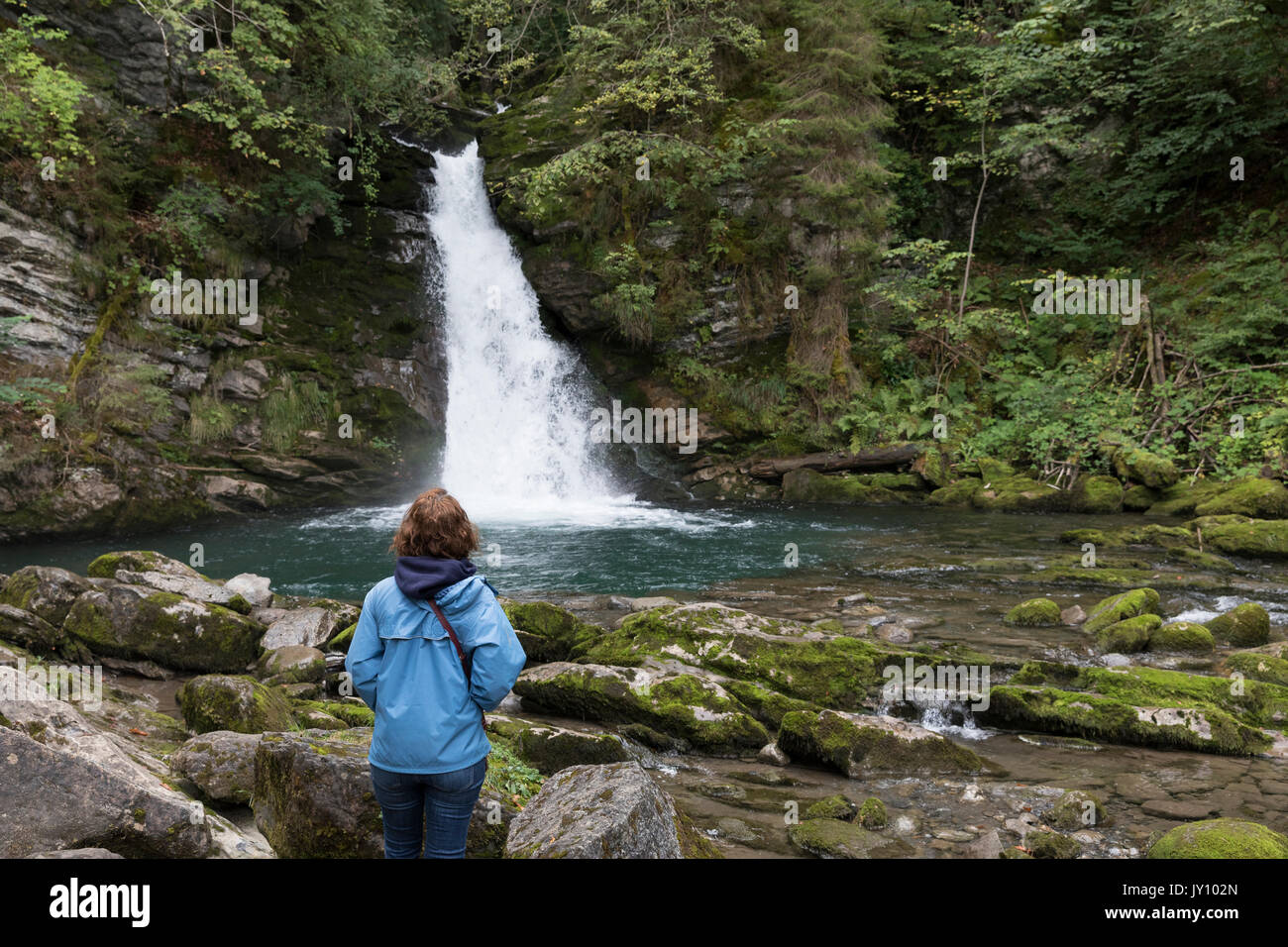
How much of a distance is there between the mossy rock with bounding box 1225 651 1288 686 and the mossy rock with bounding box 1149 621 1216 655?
517 mm

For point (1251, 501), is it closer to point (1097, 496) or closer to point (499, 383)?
point (1097, 496)

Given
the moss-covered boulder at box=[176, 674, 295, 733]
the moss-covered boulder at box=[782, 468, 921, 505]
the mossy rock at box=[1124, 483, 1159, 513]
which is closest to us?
the moss-covered boulder at box=[176, 674, 295, 733]

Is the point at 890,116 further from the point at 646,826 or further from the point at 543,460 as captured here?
the point at 646,826

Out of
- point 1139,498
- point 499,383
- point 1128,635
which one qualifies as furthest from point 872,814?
point 499,383

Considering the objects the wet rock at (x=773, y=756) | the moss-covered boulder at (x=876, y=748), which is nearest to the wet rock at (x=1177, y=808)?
the moss-covered boulder at (x=876, y=748)

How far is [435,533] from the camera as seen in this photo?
10.0 ft

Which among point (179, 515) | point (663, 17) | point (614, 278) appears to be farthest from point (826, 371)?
point (179, 515)

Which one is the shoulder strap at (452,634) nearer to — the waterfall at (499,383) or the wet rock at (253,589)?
the wet rock at (253,589)

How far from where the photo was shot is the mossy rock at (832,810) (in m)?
4.80

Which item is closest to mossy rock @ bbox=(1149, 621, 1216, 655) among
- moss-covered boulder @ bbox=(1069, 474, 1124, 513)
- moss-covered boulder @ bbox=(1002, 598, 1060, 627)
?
moss-covered boulder @ bbox=(1002, 598, 1060, 627)

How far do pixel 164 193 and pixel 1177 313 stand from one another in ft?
74.2

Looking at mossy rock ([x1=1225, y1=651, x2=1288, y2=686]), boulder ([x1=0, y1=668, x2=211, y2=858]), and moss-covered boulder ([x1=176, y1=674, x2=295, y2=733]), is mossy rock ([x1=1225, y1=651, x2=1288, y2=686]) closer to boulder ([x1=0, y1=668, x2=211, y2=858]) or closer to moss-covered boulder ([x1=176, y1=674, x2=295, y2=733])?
moss-covered boulder ([x1=176, y1=674, x2=295, y2=733])

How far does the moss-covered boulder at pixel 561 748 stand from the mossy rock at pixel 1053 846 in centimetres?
249

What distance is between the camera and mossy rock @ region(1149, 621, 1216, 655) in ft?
25.2
